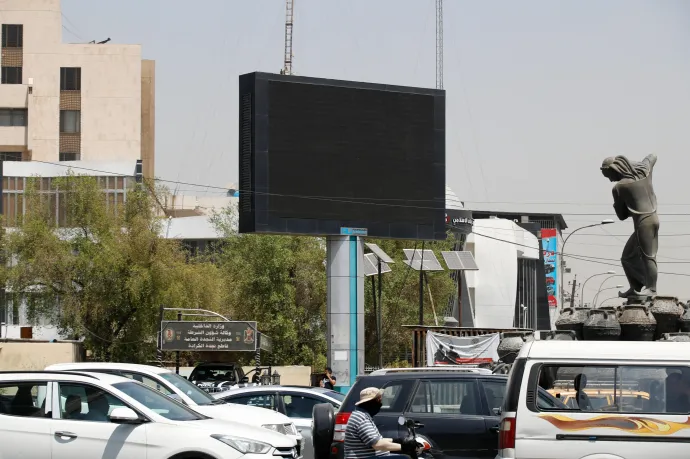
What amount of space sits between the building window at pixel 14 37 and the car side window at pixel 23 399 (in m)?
83.4

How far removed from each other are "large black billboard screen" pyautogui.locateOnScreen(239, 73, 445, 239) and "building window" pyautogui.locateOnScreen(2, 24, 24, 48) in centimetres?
5938

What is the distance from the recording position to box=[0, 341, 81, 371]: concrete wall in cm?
4819

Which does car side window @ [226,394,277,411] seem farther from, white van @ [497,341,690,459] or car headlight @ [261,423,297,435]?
white van @ [497,341,690,459]

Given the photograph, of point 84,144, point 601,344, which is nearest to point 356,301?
point 601,344

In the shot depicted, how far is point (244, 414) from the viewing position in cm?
1694

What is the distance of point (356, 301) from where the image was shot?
126ft

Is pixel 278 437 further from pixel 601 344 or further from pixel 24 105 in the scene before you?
pixel 24 105

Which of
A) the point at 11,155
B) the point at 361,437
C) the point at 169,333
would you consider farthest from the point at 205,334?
the point at 11,155

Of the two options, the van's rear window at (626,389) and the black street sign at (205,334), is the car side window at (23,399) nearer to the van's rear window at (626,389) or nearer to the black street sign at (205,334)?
the van's rear window at (626,389)

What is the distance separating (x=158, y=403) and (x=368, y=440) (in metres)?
3.62

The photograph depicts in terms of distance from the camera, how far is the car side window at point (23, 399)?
13.0 m

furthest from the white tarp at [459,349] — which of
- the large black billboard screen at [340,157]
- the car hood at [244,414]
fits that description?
the car hood at [244,414]

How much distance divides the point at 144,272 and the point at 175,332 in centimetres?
1186

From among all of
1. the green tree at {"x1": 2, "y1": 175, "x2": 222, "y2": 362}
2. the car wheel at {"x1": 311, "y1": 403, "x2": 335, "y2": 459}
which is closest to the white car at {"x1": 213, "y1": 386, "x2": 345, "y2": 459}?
the car wheel at {"x1": 311, "y1": 403, "x2": 335, "y2": 459}
